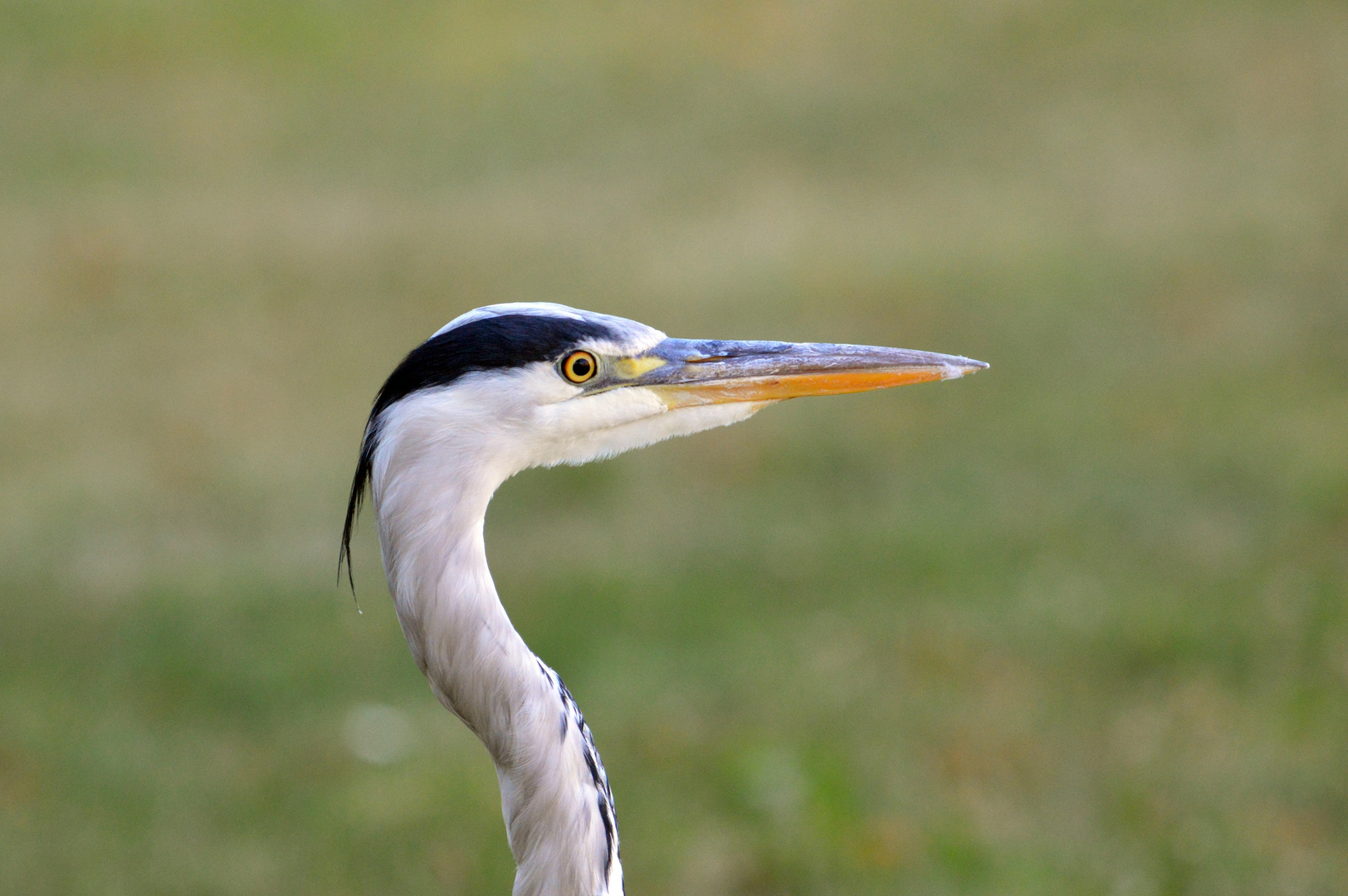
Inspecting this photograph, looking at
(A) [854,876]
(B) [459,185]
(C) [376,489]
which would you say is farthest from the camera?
(B) [459,185]

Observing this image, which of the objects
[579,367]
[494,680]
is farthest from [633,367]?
[494,680]

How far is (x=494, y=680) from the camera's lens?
2102 millimetres

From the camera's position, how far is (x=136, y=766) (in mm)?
4398

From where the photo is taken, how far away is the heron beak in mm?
2338

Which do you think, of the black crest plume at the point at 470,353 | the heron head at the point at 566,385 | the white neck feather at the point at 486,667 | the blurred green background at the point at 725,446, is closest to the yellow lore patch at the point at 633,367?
the heron head at the point at 566,385

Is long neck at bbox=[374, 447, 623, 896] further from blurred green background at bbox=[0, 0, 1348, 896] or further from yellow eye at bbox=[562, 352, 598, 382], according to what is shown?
blurred green background at bbox=[0, 0, 1348, 896]

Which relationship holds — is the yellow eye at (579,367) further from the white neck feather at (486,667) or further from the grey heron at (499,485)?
the white neck feather at (486,667)

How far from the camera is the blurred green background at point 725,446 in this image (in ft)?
13.4

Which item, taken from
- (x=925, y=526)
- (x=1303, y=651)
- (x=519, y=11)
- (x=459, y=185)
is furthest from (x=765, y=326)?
(x=519, y=11)

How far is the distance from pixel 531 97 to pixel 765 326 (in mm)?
4466

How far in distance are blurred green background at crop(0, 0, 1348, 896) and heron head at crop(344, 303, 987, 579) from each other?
1924 mm

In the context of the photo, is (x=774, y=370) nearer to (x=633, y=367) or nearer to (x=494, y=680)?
(x=633, y=367)

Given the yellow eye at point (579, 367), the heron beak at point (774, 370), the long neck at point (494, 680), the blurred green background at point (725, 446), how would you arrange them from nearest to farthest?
1. the long neck at point (494, 680)
2. the yellow eye at point (579, 367)
3. the heron beak at point (774, 370)
4. the blurred green background at point (725, 446)

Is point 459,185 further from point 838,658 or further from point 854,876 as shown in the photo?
point 854,876
